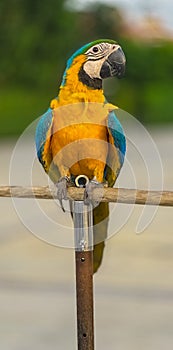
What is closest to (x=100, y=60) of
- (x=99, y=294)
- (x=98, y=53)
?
(x=98, y=53)

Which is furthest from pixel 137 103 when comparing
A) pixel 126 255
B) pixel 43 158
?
pixel 43 158

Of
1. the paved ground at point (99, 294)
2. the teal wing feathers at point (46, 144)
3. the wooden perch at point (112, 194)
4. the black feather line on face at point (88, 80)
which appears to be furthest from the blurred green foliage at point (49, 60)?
the wooden perch at point (112, 194)

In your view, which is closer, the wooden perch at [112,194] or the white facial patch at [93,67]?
the wooden perch at [112,194]

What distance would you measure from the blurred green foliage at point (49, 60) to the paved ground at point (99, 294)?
8.87 m

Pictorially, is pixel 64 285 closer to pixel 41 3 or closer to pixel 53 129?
pixel 53 129

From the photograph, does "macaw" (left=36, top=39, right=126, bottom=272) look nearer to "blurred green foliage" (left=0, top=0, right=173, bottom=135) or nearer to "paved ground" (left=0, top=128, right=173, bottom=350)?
"paved ground" (left=0, top=128, right=173, bottom=350)

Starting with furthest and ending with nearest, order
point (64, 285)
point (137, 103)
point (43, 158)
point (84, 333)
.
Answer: point (137, 103), point (64, 285), point (43, 158), point (84, 333)

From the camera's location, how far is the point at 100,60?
5.30ft

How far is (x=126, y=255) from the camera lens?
384cm

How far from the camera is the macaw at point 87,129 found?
1.63m

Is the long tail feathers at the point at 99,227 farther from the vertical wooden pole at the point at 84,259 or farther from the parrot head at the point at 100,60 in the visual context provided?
the parrot head at the point at 100,60

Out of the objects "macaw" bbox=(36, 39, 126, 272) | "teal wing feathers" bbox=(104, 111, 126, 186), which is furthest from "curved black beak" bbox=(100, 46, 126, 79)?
"teal wing feathers" bbox=(104, 111, 126, 186)

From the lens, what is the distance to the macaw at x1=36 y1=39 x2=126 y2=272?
163 cm

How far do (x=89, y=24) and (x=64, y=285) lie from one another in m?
13.3
